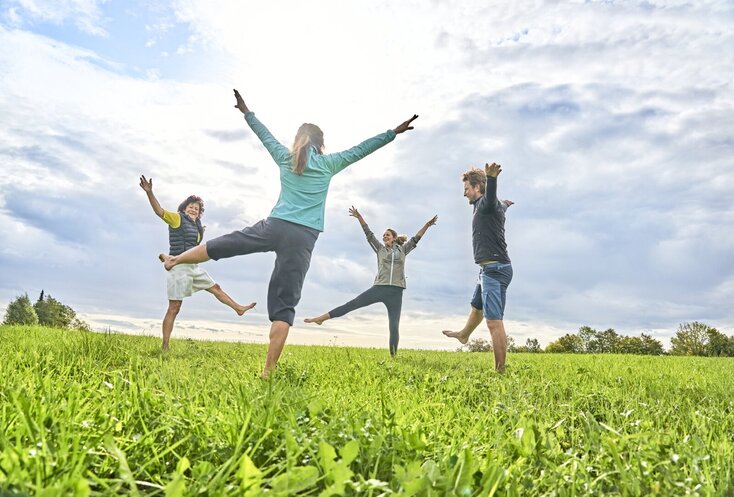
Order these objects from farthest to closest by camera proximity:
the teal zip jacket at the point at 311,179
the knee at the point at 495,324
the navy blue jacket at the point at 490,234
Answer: the navy blue jacket at the point at 490,234, the knee at the point at 495,324, the teal zip jacket at the point at 311,179

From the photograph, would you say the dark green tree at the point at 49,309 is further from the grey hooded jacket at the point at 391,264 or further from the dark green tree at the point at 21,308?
the grey hooded jacket at the point at 391,264

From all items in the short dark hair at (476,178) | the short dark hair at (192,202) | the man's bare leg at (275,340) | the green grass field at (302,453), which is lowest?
the green grass field at (302,453)

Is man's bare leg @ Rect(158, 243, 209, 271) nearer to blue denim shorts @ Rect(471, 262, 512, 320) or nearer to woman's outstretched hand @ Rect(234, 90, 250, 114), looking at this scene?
woman's outstretched hand @ Rect(234, 90, 250, 114)

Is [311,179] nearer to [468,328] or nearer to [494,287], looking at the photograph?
[494,287]

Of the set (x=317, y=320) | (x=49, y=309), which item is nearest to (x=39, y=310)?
(x=49, y=309)

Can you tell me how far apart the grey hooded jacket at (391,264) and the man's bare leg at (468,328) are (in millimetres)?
2075

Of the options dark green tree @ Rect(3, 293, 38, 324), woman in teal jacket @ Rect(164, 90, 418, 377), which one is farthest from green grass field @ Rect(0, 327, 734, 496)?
dark green tree @ Rect(3, 293, 38, 324)

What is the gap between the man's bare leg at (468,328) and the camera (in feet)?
31.2

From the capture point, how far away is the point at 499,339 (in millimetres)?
8461

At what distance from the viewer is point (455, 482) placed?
245cm

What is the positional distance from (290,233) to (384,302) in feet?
19.6

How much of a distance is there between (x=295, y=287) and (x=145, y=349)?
461 cm

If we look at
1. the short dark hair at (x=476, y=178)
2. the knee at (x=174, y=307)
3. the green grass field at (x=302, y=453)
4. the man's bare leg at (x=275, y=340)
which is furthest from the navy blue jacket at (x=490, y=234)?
the knee at (x=174, y=307)

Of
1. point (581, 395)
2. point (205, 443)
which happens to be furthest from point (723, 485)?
point (581, 395)
